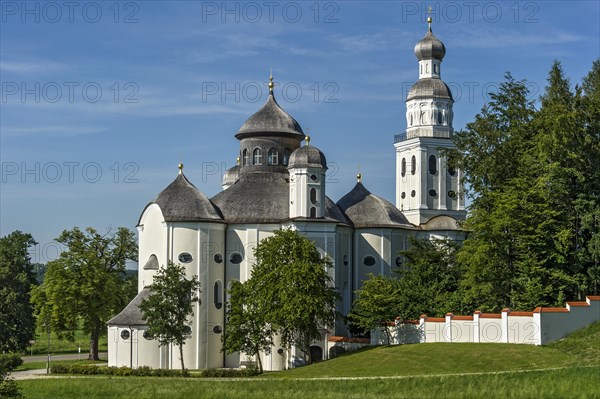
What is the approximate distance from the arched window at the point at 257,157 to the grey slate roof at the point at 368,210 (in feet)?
21.1

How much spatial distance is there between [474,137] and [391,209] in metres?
→ 9.64

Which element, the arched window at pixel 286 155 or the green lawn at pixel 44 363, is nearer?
the green lawn at pixel 44 363

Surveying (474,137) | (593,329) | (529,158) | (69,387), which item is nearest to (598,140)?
Result: (529,158)

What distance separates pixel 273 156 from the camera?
76.9m

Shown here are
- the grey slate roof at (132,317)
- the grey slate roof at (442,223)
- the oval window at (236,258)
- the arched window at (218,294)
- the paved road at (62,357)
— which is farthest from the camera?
the paved road at (62,357)

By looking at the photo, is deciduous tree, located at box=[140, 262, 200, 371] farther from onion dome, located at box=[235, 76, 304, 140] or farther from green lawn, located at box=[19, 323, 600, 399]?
onion dome, located at box=[235, 76, 304, 140]

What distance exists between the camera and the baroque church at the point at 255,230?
228ft

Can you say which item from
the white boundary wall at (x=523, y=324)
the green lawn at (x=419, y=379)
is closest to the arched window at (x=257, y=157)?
the green lawn at (x=419, y=379)

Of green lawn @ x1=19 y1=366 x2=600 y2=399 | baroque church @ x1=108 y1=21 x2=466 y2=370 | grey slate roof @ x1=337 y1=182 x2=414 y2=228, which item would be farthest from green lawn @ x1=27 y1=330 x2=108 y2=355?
green lawn @ x1=19 y1=366 x2=600 y2=399

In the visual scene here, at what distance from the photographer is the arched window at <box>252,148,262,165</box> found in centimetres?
7706

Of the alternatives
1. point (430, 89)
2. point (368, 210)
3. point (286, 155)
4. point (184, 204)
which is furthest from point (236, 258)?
point (430, 89)

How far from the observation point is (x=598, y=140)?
63.8m

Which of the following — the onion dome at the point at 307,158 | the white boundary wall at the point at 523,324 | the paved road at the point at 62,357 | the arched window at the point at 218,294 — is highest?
the onion dome at the point at 307,158

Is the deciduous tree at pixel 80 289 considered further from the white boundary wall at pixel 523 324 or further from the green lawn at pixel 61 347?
the white boundary wall at pixel 523 324
